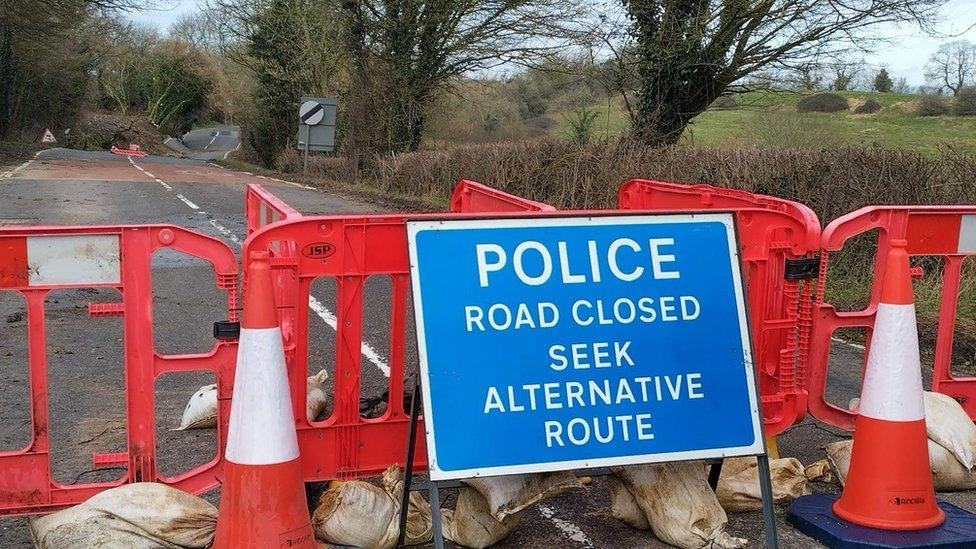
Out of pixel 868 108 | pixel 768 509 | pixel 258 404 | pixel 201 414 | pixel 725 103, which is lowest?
pixel 201 414

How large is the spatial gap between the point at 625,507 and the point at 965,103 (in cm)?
4664

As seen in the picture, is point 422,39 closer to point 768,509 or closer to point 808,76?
point 808,76

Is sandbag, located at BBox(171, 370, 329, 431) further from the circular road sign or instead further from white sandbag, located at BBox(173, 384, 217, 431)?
the circular road sign

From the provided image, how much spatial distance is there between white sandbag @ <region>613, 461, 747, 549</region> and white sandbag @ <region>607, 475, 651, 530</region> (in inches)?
2.6

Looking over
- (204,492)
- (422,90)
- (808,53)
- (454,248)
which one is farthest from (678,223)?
(422,90)

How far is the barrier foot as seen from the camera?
3.96 m

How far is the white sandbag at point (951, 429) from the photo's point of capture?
186 inches

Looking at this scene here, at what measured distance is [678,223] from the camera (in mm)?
4008

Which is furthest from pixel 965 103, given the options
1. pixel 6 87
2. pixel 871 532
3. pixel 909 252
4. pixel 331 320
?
pixel 6 87

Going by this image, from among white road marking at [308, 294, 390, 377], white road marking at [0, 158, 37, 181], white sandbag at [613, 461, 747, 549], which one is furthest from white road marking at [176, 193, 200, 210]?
white sandbag at [613, 461, 747, 549]

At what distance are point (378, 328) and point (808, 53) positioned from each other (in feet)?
44.8

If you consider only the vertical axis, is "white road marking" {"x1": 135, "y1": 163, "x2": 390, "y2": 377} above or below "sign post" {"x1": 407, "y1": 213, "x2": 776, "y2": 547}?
below

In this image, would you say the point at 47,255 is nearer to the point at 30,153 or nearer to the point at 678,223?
the point at 678,223

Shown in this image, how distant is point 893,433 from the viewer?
13.8ft
